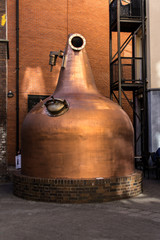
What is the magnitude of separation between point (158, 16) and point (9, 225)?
40.7 ft

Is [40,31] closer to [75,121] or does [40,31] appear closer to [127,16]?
[127,16]

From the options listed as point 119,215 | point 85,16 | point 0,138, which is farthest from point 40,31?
point 119,215

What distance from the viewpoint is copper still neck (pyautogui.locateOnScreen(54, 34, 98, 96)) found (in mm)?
8289

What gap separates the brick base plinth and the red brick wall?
24.9ft

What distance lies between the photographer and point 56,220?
18.2ft

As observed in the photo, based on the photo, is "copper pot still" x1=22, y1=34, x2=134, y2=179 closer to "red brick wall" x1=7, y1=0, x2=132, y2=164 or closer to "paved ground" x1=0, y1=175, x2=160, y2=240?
"paved ground" x1=0, y1=175, x2=160, y2=240

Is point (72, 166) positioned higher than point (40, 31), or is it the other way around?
point (40, 31)

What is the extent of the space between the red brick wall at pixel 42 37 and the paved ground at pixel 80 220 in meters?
8.44

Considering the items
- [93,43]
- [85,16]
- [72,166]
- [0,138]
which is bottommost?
[72,166]

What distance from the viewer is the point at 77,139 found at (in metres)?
7.12

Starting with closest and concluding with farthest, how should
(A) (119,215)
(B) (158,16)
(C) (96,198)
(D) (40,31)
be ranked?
(A) (119,215), (C) (96,198), (B) (158,16), (D) (40,31)

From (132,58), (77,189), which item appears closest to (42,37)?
(132,58)

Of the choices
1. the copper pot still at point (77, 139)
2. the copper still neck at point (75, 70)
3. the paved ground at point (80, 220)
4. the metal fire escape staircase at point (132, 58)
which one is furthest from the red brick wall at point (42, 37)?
the paved ground at point (80, 220)

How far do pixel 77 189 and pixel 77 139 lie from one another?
115 centimetres
